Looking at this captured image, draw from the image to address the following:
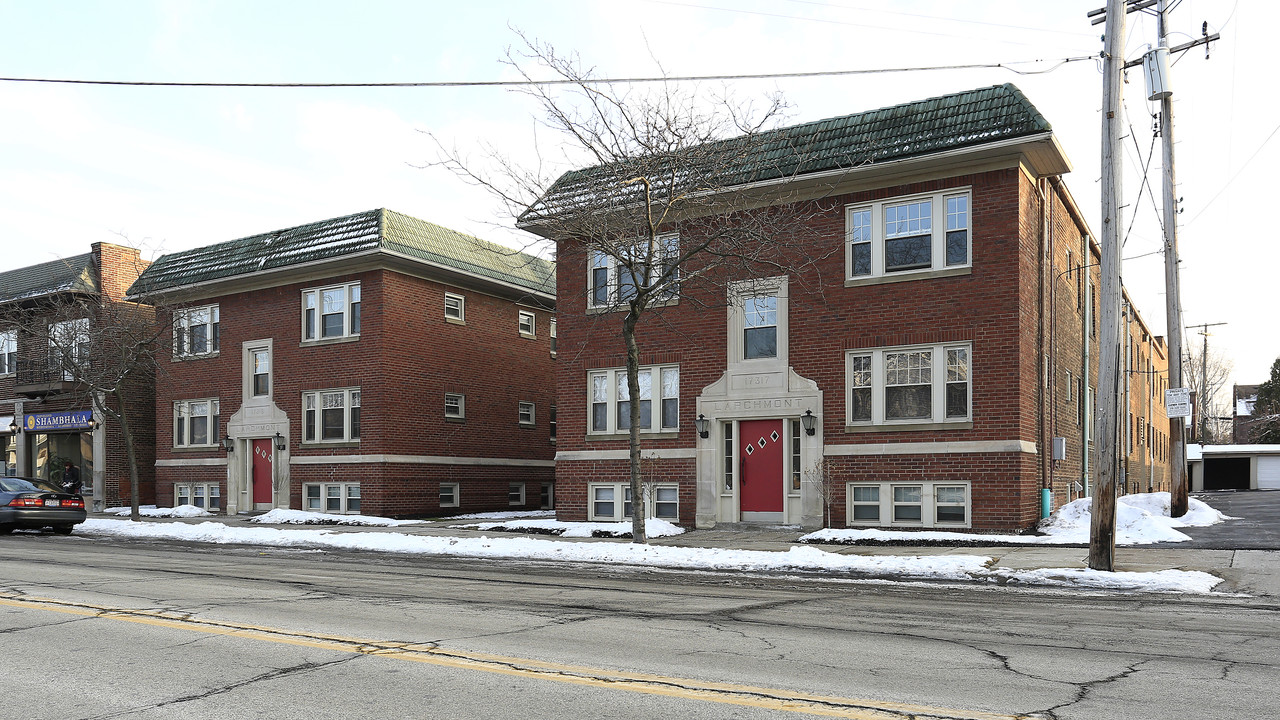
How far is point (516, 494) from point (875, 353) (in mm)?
15975

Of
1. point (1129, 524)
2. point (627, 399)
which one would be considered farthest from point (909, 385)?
point (627, 399)

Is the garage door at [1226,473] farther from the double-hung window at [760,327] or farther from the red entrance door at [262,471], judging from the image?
the red entrance door at [262,471]

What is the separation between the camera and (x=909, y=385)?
20.3 m

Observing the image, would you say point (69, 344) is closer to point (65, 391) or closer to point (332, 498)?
point (65, 391)

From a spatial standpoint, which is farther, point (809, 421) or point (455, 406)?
point (455, 406)

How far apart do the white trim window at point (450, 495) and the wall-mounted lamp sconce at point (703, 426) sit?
10.6 m

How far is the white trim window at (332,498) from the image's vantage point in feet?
93.7

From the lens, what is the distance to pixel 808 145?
2116 centimetres

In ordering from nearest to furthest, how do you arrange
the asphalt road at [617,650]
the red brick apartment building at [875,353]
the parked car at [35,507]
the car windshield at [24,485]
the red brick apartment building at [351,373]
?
the asphalt road at [617,650]
the red brick apartment building at [875,353]
the parked car at [35,507]
the car windshield at [24,485]
the red brick apartment building at [351,373]

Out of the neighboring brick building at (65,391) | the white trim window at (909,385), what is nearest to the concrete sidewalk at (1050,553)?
the white trim window at (909,385)

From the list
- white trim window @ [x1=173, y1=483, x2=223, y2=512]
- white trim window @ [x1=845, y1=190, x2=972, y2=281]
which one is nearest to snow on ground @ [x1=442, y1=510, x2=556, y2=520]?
white trim window @ [x1=173, y1=483, x2=223, y2=512]

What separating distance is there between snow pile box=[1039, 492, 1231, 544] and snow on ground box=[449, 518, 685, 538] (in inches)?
291

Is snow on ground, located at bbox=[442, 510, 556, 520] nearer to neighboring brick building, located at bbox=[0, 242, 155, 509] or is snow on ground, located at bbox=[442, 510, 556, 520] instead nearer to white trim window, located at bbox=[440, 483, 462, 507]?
white trim window, located at bbox=[440, 483, 462, 507]

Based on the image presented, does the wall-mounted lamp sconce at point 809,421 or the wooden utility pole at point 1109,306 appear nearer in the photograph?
the wooden utility pole at point 1109,306
